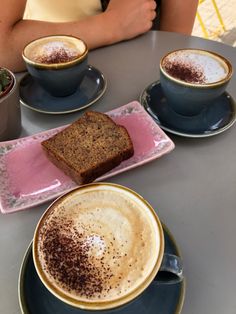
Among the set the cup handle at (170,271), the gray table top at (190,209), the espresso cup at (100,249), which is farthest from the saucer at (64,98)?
the cup handle at (170,271)

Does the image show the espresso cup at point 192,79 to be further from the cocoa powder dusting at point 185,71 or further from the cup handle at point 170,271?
the cup handle at point 170,271

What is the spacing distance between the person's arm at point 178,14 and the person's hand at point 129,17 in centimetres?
18

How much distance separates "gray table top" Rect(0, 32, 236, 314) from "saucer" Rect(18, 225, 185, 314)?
0.13 ft

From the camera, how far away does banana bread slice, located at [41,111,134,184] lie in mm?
612

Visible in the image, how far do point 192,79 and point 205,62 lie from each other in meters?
0.08

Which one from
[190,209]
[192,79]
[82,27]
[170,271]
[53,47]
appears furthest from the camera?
[82,27]

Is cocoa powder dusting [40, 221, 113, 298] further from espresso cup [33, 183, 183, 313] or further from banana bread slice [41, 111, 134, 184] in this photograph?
banana bread slice [41, 111, 134, 184]

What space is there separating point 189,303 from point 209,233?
0.12 metres

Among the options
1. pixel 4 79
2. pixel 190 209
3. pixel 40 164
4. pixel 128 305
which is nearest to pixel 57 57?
pixel 4 79

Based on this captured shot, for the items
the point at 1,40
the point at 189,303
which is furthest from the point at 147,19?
the point at 189,303

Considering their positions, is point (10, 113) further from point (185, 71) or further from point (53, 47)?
point (185, 71)

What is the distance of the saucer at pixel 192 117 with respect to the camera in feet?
2.30

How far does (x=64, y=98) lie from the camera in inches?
31.4

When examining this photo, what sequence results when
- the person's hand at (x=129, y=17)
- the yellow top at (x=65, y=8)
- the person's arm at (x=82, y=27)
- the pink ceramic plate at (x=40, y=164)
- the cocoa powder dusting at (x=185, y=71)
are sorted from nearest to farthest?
the pink ceramic plate at (x=40, y=164) < the cocoa powder dusting at (x=185, y=71) < the person's arm at (x=82, y=27) < the person's hand at (x=129, y=17) < the yellow top at (x=65, y=8)
